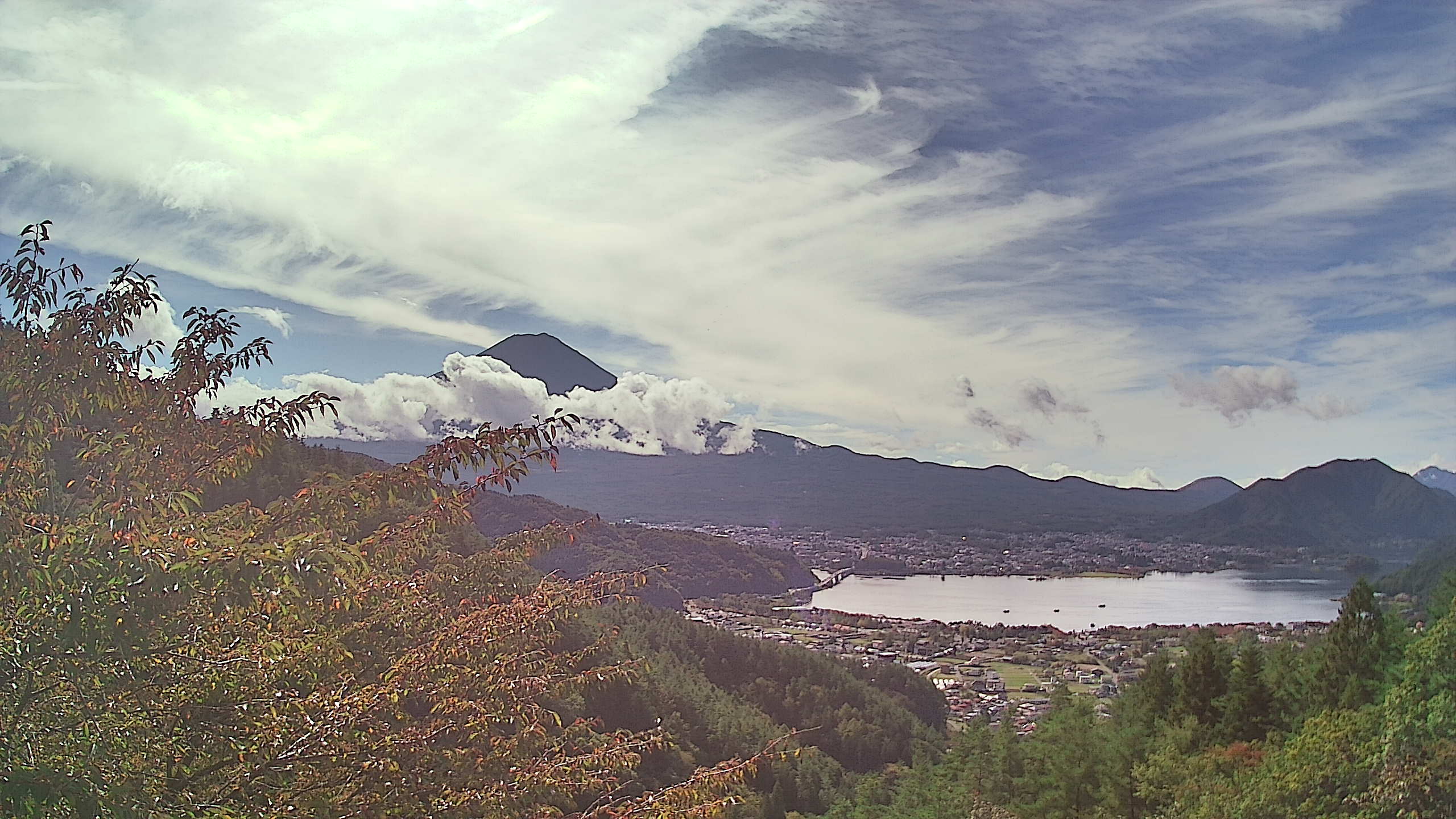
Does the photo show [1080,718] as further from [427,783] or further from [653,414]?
[653,414]

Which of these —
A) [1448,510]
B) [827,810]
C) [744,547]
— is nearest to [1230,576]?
[1448,510]

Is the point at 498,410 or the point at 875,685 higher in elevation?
the point at 498,410

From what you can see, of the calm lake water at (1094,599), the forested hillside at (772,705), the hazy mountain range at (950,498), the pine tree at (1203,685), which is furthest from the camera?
the hazy mountain range at (950,498)

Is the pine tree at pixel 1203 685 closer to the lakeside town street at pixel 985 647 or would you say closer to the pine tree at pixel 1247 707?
the pine tree at pixel 1247 707

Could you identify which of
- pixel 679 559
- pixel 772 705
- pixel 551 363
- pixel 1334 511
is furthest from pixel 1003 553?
pixel 551 363

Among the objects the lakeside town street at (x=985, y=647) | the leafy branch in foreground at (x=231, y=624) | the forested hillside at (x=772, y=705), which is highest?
the leafy branch in foreground at (x=231, y=624)

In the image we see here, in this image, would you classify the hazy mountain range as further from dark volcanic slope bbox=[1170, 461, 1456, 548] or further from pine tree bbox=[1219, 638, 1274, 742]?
pine tree bbox=[1219, 638, 1274, 742]

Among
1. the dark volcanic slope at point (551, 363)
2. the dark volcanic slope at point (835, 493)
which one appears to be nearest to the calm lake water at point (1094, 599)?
the dark volcanic slope at point (835, 493)
